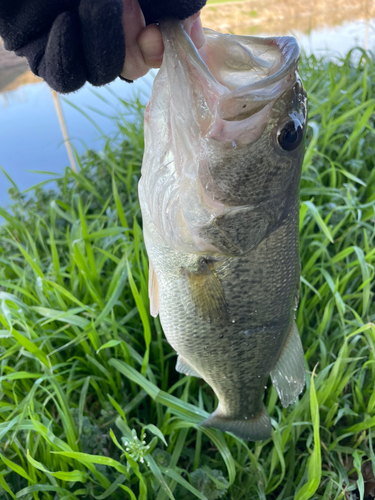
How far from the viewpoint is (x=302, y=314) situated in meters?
1.63

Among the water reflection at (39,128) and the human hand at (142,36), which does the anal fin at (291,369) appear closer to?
the human hand at (142,36)

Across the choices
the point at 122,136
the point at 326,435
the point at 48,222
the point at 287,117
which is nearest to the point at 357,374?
the point at 326,435

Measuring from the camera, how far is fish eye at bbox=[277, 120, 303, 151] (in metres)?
0.79

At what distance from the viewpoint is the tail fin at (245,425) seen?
1.20 m

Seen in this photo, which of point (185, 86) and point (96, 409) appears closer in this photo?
point (185, 86)

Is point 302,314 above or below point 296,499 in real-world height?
above

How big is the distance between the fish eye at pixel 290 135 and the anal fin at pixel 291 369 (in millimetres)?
608

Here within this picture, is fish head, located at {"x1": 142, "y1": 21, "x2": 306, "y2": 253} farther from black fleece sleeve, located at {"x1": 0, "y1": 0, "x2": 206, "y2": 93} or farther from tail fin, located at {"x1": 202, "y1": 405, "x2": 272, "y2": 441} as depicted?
tail fin, located at {"x1": 202, "y1": 405, "x2": 272, "y2": 441}

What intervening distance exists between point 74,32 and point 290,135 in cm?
53

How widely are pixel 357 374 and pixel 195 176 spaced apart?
4.30 ft

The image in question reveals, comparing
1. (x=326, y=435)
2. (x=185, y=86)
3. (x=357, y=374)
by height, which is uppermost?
(x=185, y=86)

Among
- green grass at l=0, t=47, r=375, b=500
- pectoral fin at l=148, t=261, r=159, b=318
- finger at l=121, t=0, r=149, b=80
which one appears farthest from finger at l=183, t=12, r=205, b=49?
green grass at l=0, t=47, r=375, b=500

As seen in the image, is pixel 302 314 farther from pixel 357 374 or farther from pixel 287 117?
pixel 287 117

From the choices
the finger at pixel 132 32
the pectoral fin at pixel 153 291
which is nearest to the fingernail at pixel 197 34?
the finger at pixel 132 32
